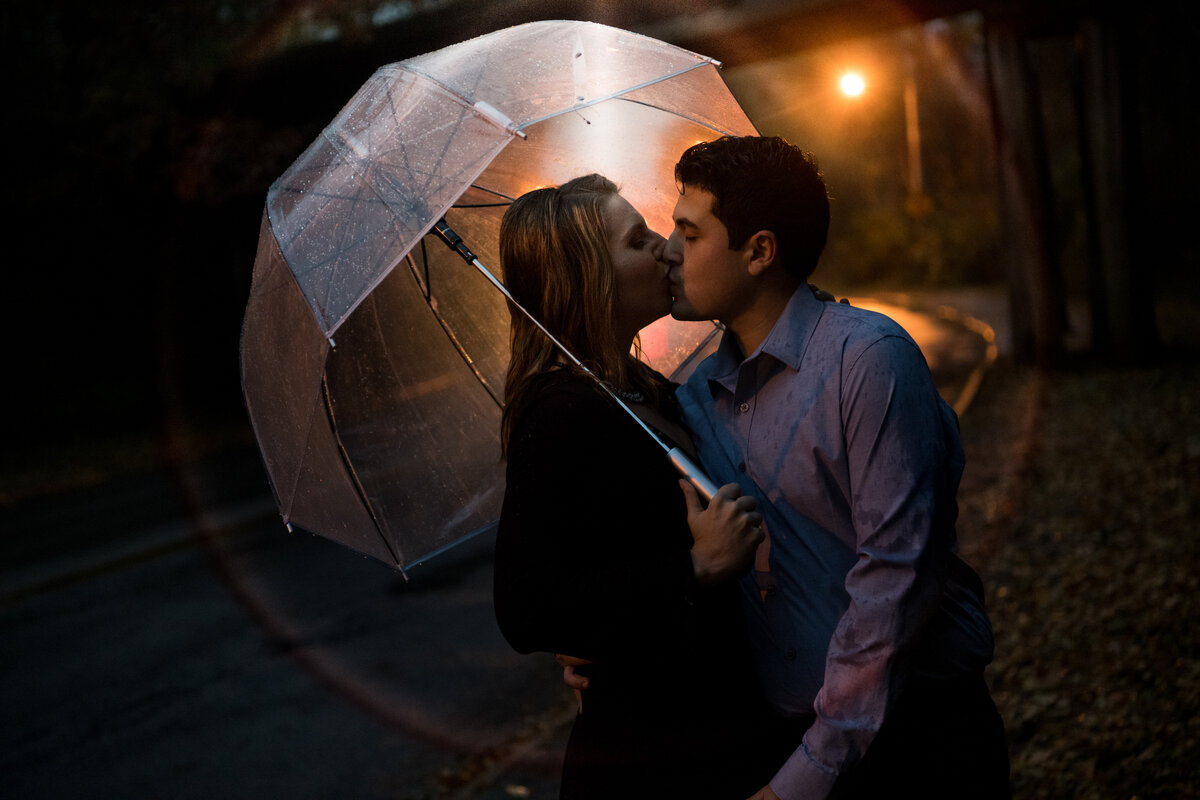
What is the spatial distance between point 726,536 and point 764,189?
2.29ft

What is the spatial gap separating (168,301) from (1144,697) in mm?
17898

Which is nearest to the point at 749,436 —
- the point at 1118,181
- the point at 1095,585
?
the point at 1095,585

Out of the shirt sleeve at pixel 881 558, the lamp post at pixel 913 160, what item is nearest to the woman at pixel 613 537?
the shirt sleeve at pixel 881 558

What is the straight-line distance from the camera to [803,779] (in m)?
1.73

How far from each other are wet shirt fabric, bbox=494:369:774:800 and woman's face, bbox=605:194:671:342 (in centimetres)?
26

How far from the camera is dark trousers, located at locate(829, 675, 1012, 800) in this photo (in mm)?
1896

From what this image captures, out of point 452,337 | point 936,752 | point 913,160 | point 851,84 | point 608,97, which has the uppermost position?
point 608,97

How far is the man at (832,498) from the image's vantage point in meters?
1.70

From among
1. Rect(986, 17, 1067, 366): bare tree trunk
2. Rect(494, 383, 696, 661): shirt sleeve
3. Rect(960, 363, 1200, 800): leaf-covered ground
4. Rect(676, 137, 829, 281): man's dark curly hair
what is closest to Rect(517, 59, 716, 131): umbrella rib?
Rect(676, 137, 829, 281): man's dark curly hair

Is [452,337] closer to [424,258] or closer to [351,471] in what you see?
[424,258]

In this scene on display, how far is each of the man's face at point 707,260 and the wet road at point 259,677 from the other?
108 inches

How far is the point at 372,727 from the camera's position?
4.89m

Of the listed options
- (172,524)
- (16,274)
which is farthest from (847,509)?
(16,274)

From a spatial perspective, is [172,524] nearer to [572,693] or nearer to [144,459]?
[144,459]
